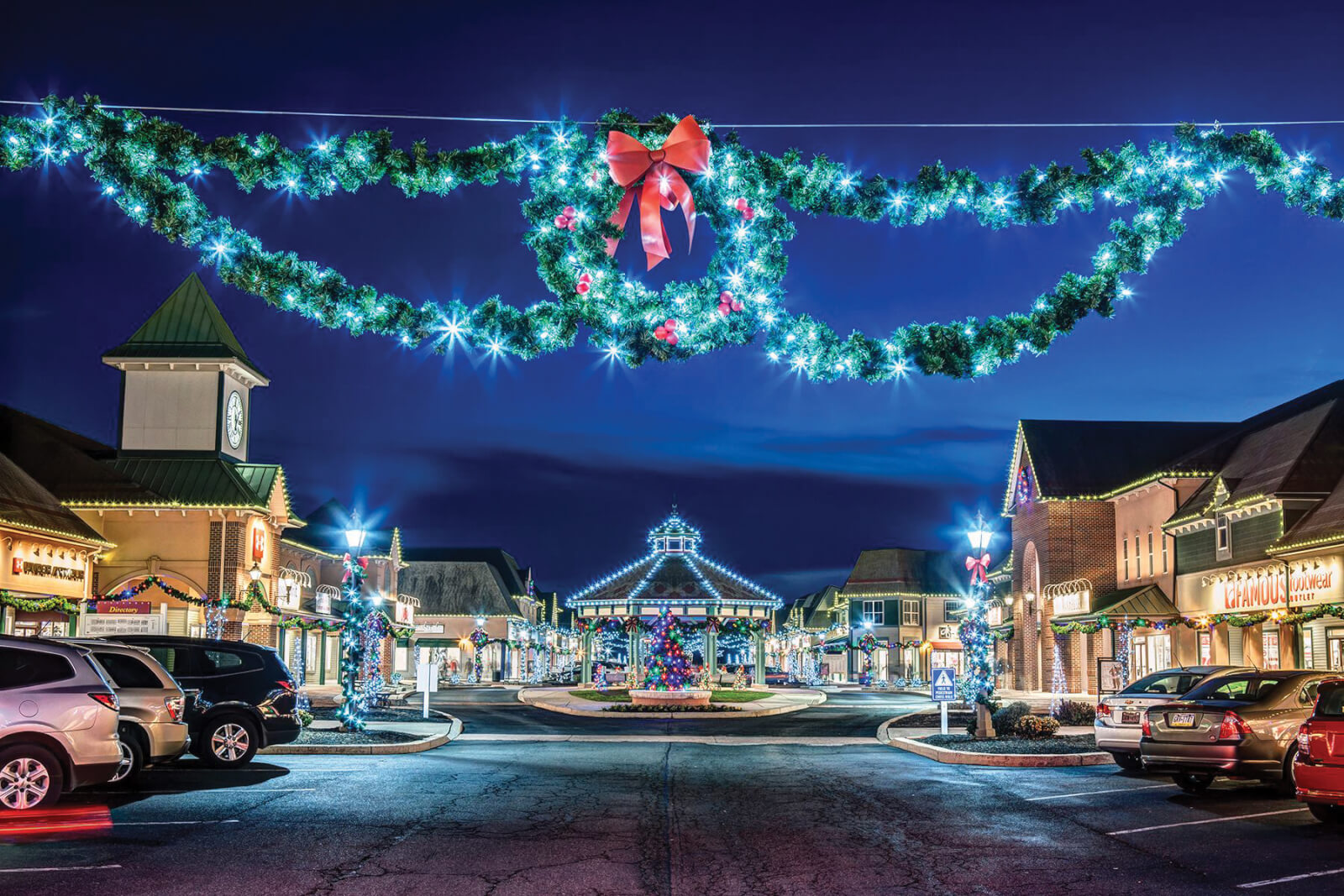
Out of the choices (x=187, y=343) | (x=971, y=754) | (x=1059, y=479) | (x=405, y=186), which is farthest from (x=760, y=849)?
(x=1059, y=479)

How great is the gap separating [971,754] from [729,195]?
1119 cm

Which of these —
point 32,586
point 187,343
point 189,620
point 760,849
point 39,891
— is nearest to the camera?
point 39,891

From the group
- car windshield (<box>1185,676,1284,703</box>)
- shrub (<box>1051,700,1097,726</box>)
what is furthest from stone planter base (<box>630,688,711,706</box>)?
car windshield (<box>1185,676,1284,703</box>)

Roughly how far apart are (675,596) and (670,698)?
376 centimetres

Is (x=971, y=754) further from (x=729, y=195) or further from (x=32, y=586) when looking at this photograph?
(x=32, y=586)

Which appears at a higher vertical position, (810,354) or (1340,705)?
(810,354)

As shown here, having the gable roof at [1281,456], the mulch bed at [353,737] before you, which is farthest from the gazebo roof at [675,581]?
the mulch bed at [353,737]

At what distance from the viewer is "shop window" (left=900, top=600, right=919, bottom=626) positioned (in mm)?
88812

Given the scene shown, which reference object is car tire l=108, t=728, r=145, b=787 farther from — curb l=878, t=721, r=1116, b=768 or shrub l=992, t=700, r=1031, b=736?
shrub l=992, t=700, r=1031, b=736

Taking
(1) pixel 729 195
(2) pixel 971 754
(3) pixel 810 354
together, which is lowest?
(2) pixel 971 754

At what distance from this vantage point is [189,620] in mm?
41719

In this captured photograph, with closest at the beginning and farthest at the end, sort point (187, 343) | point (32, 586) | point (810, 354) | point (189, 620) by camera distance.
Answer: point (810, 354) → point (32, 586) → point (189, 620) → point (187, 343)

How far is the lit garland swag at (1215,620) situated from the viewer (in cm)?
2953

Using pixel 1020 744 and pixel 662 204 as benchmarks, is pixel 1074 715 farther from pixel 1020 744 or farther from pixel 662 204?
pixel 662 204
